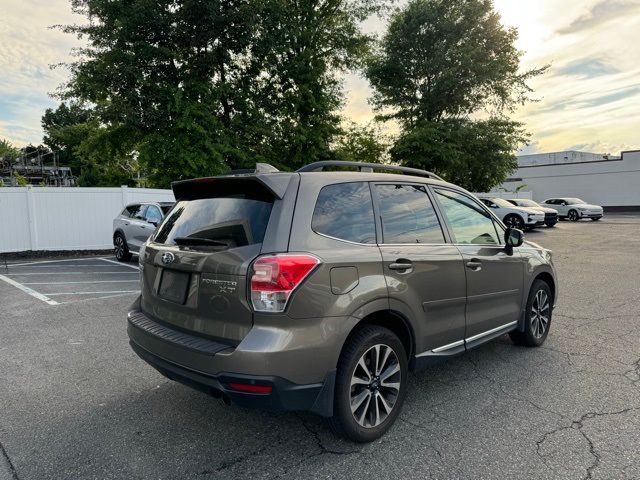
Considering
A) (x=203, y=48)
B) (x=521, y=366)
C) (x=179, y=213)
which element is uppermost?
(x=203, y=48)

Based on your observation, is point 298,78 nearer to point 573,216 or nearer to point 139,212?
point 139,212

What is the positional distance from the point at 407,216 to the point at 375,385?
1.26 meters

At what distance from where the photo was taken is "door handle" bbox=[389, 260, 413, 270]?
294 centimetres

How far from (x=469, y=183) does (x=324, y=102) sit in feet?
45.8

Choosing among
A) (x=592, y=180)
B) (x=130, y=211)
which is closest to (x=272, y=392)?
(x=130, y=211)

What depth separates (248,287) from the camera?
247cm

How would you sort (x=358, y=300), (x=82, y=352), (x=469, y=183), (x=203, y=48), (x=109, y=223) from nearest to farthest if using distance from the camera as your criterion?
(x=358, y=300)
(x=82, y=352)
(x=109, y=223)
(x=203, y=48)
(x=469, y=183)

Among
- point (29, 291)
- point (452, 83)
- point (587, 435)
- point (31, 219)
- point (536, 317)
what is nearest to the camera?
point (587, 435)

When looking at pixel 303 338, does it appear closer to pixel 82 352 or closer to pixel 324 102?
pixel 82 352

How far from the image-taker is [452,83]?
25.9 meters

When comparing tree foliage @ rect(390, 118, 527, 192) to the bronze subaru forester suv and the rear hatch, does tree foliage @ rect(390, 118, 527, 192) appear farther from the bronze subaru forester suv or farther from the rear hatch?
the rear hatch

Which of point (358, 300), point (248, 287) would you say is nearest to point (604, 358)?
point (358, 300)

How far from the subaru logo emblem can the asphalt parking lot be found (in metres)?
1.18

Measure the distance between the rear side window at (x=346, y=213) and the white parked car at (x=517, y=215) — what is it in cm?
1945
